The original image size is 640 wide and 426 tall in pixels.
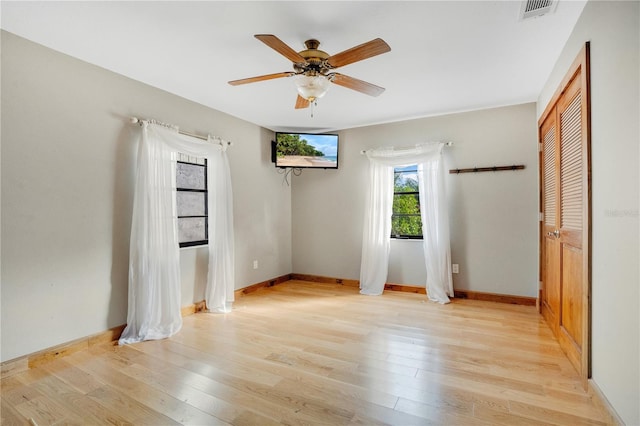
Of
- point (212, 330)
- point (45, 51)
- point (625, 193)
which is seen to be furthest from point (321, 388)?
point (45, 51)

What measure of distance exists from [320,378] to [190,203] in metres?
2.57

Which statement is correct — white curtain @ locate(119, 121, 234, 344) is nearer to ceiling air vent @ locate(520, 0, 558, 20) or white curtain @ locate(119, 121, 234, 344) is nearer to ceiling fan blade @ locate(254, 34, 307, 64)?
ceiling fan blade @ locate(254, 34, 307, 64)

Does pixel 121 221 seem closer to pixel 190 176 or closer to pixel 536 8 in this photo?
pixel 190 176

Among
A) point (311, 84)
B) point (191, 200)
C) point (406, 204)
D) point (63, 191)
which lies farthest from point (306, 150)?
point (63, 191)

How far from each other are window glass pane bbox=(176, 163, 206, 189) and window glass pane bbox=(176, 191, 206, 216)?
9 centimetres

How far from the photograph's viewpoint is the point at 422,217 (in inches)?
167

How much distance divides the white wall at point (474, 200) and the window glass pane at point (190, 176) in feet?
6.63

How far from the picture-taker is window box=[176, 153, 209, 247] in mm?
3660

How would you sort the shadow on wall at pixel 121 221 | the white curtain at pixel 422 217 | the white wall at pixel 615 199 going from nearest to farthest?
the white wall at pixel 615 199 → the shadow on wall at pixel 121 221 → the white curtain at pixel 422 217

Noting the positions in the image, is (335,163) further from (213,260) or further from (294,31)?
(294,31)

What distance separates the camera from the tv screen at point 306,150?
475 cm

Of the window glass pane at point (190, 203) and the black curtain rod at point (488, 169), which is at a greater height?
the black curtain rod at point (488, 169)

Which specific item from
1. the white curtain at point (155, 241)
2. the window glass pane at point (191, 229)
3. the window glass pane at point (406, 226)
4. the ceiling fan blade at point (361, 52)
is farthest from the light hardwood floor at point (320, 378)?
the ceiling fan blade at point (361, 52)

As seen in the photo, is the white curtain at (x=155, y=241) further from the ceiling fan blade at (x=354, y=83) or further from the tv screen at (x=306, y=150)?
the ceiling fan blade at (x=354, y=83)
